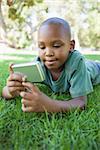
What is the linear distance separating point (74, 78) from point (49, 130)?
69cm

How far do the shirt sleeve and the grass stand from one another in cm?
12

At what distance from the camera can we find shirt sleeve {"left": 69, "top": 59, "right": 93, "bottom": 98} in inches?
86.5

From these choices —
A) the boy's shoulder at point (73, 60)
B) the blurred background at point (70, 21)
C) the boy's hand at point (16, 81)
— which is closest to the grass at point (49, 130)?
the boy's hand at point (16, 81)

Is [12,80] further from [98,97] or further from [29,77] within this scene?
[98,97]

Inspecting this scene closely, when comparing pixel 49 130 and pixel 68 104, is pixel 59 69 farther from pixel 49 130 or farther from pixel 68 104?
pixel 49 130

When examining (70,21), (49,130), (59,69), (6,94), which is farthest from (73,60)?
(70,21)

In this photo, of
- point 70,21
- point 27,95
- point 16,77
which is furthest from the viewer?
point 70,21

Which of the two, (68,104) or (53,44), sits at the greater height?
(53,44)

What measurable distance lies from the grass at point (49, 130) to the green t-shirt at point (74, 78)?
0.47 feet

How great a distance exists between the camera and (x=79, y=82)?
2.24 m

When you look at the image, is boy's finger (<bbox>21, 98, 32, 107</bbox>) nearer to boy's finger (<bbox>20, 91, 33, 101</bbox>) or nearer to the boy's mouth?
boy's finger (<bbox>20, 91, 33, 101</bbox>)

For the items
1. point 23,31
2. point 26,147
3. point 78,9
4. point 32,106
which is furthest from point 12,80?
point 78,9

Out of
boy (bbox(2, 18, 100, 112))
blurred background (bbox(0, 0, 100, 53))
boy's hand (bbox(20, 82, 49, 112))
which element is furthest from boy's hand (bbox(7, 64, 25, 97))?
blurred background (bbox(0, 0, 100, 53))

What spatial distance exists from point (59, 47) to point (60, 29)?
0.39 feet
